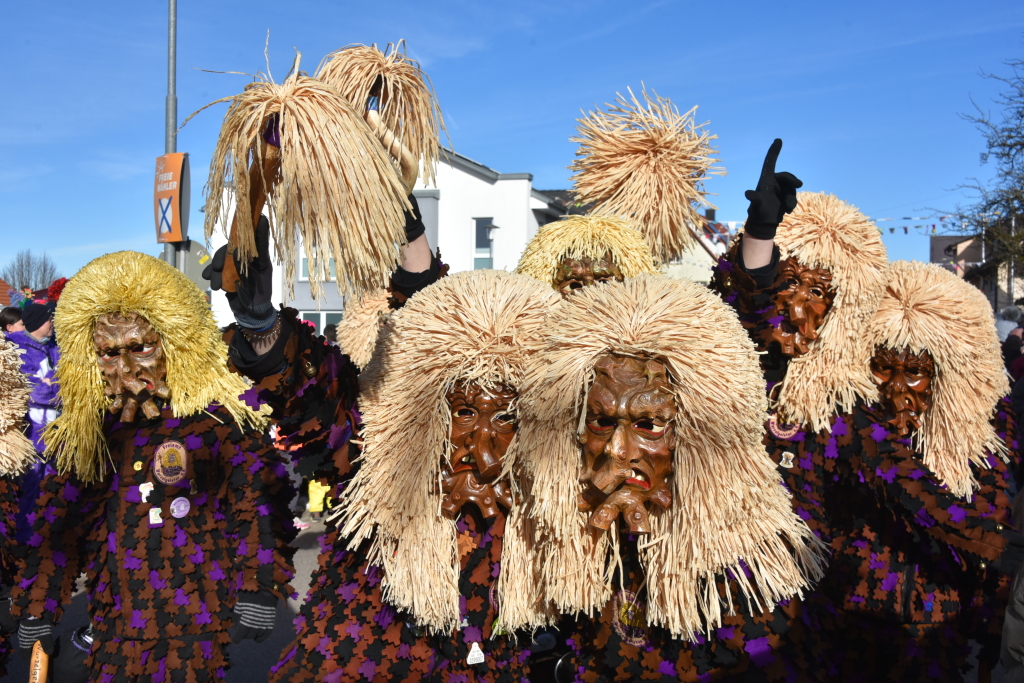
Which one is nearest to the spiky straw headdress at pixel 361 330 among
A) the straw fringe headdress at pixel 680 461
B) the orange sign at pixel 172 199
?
the straw fringe headdress at pixel 680 461

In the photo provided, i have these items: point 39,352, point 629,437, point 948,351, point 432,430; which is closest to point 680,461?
point 629,437

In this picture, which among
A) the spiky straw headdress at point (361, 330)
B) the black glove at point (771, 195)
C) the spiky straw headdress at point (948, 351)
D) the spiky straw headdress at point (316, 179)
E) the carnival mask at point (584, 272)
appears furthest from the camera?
the spiky straw headdress at point (361, 330)

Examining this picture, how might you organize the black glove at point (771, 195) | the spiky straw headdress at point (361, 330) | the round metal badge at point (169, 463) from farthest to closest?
the spiky straw headdress at point (361, 330) → the round metal badge at point (169, 463) → the black glove at point (771, 195)

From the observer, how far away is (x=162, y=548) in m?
3.24

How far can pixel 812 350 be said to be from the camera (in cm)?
343

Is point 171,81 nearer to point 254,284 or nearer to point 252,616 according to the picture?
point 252,616

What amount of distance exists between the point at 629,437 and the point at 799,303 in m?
1.55

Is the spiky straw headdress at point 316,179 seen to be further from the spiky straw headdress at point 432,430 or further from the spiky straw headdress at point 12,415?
the spiky straw headdress at point 12,415

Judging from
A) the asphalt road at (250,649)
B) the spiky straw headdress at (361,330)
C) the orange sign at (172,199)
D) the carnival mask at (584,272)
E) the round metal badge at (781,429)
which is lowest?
the asphalt road at (250,649)

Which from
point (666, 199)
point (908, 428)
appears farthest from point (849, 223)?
point (908, 428)

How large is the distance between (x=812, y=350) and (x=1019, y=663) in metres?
1.63

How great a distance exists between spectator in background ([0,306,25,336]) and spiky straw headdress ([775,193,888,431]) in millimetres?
5688

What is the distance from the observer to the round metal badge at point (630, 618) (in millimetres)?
2303

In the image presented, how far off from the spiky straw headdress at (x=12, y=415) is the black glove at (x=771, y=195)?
3.28 metres
